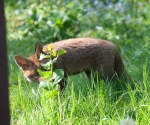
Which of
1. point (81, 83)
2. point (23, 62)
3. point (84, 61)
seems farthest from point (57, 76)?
point (23, 62)

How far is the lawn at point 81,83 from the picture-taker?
3857 mm

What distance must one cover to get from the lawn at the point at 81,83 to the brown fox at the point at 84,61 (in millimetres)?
176

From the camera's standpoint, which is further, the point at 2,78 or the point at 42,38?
the point at 42,38

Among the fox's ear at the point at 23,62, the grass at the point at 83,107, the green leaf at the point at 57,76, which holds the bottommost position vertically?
the grass at the point at 83,107

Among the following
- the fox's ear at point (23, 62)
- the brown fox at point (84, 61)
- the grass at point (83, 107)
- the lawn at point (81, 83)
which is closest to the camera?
the grass at point (83, 107)

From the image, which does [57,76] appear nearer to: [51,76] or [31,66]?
[51,76]

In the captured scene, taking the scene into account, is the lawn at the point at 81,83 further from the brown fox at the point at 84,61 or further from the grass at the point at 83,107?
the brown fox at the point at 84,61

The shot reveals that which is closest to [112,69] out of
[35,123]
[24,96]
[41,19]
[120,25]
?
[24,96]

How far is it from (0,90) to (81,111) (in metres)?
1.73

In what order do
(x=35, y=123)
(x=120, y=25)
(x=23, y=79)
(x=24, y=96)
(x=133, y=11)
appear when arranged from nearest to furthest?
(x=35, y=123) → (x=24, y=96) → (x=23, y=79) → (x=120, y=25) → (x=133, y=11)

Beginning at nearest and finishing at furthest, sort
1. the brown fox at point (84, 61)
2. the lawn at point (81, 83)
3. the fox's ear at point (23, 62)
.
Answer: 1. the lawn at point (81, 83)
2. the brown fox at point (84, 61)
3. the fox's ear at point (23, 62)

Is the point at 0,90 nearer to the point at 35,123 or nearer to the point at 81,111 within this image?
the point at 35,123

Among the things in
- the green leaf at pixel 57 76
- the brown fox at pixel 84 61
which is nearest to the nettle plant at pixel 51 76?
the green leaf at pixel 57 76

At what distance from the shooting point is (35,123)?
377 centimetres
